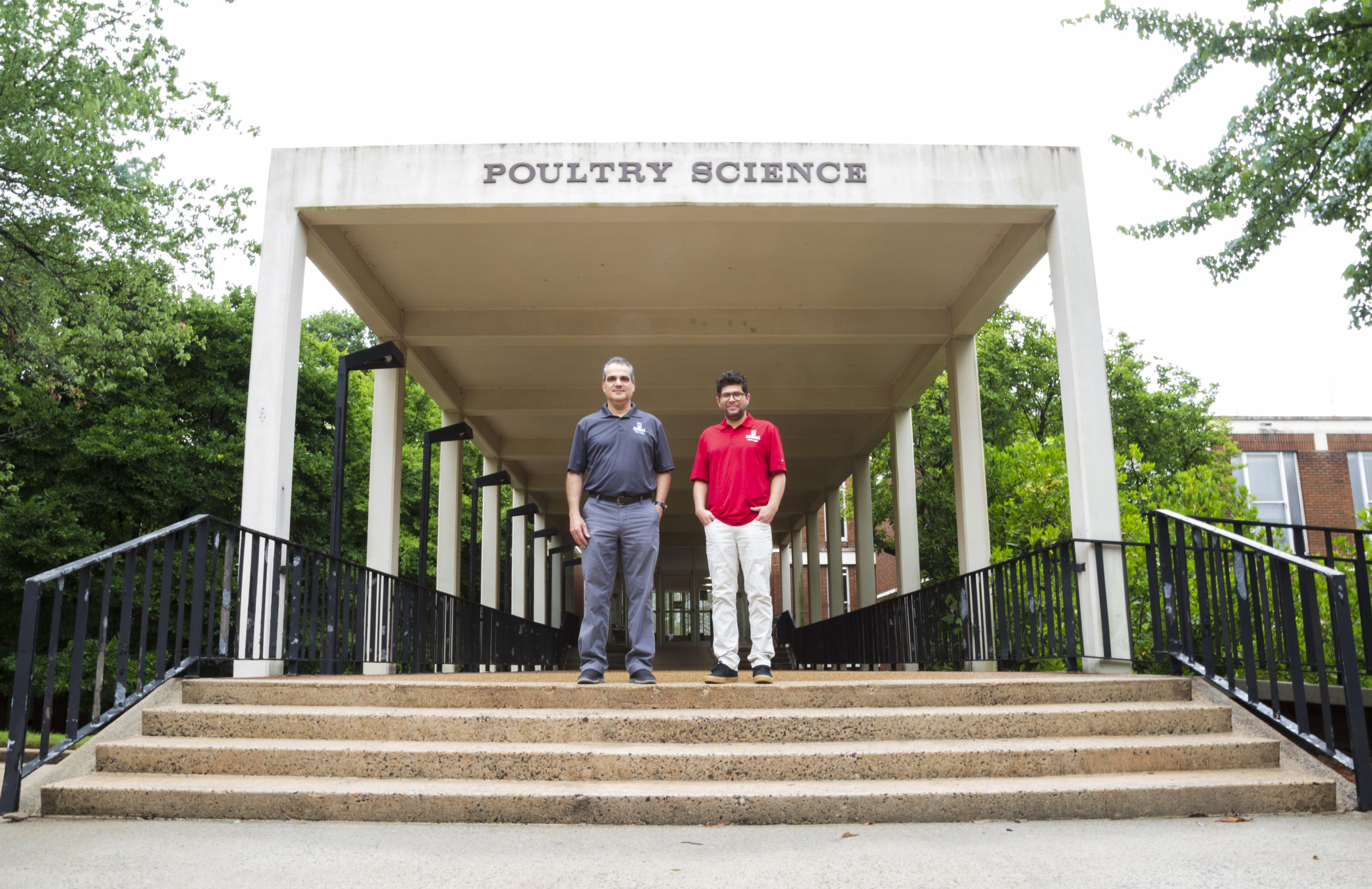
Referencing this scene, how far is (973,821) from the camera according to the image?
3645mm

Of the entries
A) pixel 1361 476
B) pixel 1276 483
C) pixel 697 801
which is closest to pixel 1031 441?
pixel 697 801

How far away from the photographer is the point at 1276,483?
27344 mm

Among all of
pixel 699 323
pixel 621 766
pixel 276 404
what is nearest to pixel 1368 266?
pixel 699 323

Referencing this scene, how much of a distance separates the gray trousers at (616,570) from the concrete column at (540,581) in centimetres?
1699

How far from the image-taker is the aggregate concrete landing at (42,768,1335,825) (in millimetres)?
3652

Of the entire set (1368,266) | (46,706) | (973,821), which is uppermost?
(1368,266)

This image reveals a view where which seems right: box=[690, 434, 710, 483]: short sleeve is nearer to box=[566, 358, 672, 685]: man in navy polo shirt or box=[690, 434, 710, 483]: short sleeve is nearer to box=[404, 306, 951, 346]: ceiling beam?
box=[566, 358, 672, 685]: man in navy polo shirt

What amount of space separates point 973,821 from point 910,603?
264 inches

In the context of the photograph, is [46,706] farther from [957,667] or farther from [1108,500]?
[957,667]

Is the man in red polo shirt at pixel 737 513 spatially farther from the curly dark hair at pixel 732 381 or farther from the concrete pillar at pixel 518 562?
the concrete pillar at pixel 518 562

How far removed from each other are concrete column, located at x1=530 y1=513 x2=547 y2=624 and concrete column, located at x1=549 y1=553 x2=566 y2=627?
10.5ft

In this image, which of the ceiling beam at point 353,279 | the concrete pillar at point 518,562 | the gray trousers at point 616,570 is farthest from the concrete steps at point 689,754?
the concrete pillar at point 518,562

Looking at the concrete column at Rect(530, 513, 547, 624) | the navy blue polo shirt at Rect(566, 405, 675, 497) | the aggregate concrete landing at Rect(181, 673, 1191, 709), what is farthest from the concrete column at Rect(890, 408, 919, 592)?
the concrete column at Rect(530, 513, 547, 624)

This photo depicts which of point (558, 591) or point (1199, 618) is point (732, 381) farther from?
point (558, 591)
